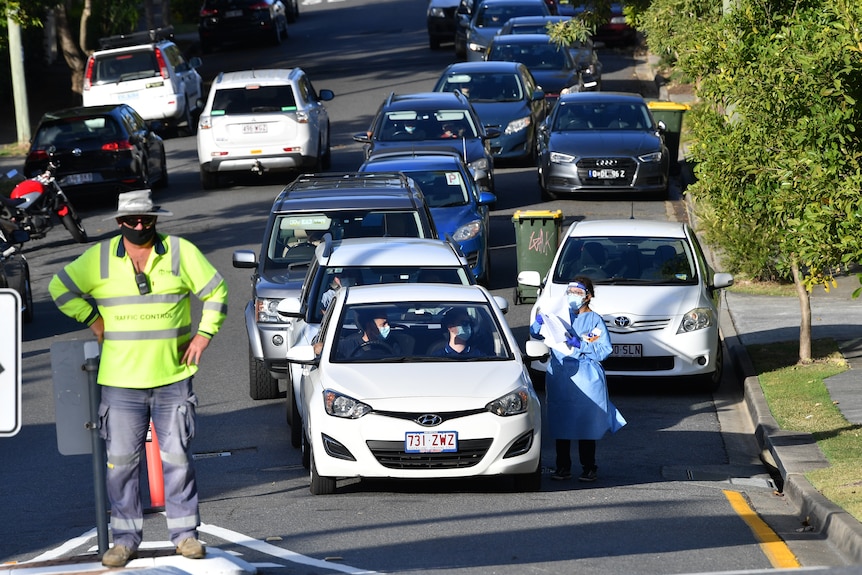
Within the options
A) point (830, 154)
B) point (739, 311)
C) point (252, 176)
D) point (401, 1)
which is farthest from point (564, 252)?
point (401, 1)

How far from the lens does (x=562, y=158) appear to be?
24.5m

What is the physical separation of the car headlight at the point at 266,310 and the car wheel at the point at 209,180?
1315 cm

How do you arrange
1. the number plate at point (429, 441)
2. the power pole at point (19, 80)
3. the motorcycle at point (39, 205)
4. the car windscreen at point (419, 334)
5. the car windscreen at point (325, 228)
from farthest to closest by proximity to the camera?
the power pole at point (19, 80)
the motorcycle at point (39, 205)
the car windscreen at point (325, 228)
the car windscreen at point (419, 334)
the number plate at point (429, 441)

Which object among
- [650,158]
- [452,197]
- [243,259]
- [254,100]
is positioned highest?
[243,259]

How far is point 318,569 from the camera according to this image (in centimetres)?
827

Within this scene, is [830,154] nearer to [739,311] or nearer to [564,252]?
[564,252]

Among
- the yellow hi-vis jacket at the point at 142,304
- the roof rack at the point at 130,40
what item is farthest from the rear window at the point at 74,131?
the yellow hi-vis jacket at the point at 142,304

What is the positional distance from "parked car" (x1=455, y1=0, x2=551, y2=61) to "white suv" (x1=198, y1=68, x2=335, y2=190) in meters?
11.9

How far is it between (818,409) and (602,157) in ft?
37.6

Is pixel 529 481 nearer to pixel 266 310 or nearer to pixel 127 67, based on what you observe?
pixel 266 310

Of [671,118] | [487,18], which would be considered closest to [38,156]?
[671,118]

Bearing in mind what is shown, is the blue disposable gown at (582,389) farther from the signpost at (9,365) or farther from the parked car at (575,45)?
the parked car at (575,45)

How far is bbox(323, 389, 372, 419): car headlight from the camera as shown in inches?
403

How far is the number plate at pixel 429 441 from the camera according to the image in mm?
10117
